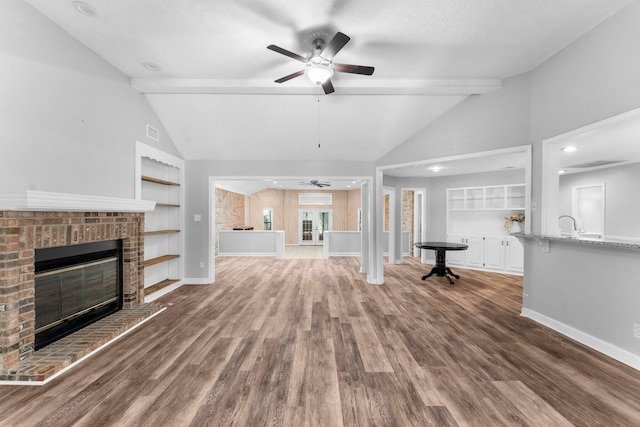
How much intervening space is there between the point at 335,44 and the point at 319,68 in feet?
1.02

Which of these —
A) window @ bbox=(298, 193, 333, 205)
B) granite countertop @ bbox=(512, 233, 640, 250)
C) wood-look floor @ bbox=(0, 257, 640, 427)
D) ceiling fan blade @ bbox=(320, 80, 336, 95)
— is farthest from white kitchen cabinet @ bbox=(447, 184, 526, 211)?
A: window @ bbox=(298, 193, 333, 205)

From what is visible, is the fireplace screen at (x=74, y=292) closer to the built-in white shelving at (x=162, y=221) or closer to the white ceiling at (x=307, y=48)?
the built-in white shelving at (x=162, y=221)

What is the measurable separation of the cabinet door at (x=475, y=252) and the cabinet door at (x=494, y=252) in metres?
0.09

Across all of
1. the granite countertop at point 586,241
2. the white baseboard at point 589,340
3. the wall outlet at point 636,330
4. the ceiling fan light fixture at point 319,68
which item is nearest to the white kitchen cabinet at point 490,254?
the white baseboard at point 589,340

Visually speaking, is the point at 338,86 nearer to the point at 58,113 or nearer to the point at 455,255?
the point at 58,113

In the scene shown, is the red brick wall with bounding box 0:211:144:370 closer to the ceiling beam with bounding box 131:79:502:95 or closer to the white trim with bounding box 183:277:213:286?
the ceiling beam with bounding box 131:79:502:95

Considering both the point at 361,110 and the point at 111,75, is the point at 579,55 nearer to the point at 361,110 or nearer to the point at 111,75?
the point at 361,110

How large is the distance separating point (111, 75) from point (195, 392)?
3846mm

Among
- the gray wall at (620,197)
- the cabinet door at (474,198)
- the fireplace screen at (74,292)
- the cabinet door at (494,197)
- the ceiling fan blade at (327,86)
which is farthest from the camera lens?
the cabinet door at (474,198)

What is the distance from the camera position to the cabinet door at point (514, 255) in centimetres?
574

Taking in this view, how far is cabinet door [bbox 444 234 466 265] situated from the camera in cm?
662

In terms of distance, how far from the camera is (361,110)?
13.5ft

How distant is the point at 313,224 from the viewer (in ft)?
40.1

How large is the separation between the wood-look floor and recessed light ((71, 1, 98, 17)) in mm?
3264
